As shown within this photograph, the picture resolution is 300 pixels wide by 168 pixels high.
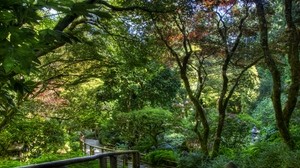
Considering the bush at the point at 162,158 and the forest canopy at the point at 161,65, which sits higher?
the forest canopy at the point at 161,65

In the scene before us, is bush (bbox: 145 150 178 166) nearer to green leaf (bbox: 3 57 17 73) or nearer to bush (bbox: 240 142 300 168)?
bush (bbox: 240 142 300 168)

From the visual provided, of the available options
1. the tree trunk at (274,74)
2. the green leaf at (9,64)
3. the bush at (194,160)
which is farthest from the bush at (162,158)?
the green leaf at (9,64)

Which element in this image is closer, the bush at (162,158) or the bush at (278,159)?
the bush at (278,159)

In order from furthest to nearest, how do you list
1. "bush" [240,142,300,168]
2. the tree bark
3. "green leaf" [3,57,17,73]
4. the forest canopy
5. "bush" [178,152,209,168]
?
"bush" [178,152,209,168] < the forest canopy < the tree bark < "bush" [240,142,300,168] < "green leaf" [3,57,17,73]

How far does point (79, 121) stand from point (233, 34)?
19.5 feet

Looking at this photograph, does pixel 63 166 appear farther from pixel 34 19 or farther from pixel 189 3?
pixel 189 3

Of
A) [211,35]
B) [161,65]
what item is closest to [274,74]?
[211,35]

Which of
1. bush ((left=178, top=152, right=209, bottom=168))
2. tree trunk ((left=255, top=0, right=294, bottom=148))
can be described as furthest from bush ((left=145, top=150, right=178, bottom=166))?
tree trunk ((left=255, top=0, right=294, bottom=148))

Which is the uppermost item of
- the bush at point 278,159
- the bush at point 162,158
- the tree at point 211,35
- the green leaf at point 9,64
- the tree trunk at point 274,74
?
the tree at point 211,35

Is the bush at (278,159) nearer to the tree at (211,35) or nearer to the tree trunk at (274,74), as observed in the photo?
the tree trunk at (274,74)

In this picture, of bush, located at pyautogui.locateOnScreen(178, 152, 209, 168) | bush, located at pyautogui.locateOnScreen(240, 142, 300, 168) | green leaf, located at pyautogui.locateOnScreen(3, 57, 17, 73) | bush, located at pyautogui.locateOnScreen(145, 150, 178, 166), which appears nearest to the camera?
green leaf, located at pyautogui.locateOnScreen(3, 57, 17, 73)

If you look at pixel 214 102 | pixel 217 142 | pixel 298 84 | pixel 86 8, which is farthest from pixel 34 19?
pixel 214 102

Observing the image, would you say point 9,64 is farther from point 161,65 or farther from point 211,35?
point 161,65

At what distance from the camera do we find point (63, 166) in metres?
2.49
